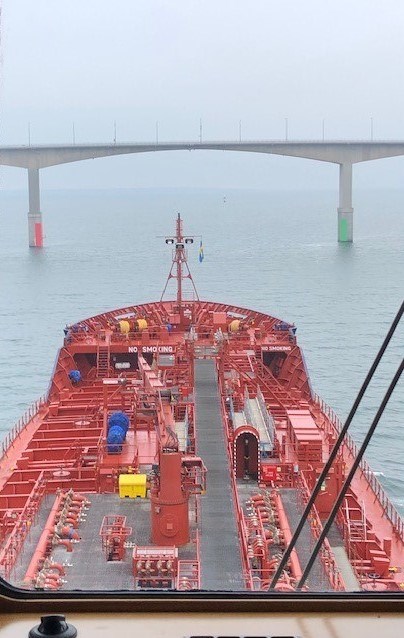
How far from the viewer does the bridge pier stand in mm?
84188

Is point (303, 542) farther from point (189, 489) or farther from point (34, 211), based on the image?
point (34, 211)

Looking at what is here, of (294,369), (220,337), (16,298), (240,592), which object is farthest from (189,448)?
(16,298)

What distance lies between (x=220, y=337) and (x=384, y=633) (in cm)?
2102

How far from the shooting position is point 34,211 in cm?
8850

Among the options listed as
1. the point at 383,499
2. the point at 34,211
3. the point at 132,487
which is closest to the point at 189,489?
the point at 132,487

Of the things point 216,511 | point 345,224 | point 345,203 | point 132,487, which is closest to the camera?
point 216,511

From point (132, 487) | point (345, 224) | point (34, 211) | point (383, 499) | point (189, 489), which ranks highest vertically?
point (34, 211)

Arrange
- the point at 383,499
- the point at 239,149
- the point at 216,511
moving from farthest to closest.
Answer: the point at 239,149 → the point at 383,499 → the point at 216,511

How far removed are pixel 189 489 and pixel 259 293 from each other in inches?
1835

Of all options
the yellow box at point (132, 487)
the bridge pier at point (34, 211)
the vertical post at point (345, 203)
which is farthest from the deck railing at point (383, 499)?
the bridge pier at point (34, 211)

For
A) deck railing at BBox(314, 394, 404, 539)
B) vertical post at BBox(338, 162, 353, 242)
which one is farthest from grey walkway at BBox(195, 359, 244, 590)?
vertical post at BBox(338, 162, 353, 242)

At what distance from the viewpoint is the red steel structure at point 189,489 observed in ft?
38.1

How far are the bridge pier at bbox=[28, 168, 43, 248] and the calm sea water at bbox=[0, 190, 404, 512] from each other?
1.75 metres

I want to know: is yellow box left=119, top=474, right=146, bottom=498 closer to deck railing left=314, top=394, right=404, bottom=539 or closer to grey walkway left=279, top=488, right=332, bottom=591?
grey walkway left=279, top=488, right=332, bottom=591
